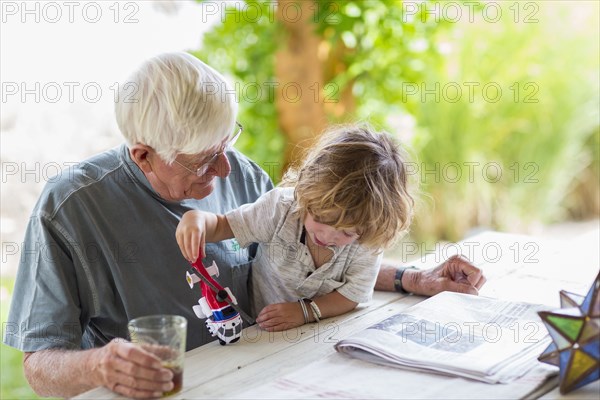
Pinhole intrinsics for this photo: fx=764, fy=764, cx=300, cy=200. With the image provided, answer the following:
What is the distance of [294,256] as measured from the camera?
6.10 ft

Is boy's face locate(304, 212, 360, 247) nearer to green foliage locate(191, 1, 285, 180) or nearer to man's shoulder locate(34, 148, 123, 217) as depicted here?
man's shoulder locate(34, 148, 123, 217)

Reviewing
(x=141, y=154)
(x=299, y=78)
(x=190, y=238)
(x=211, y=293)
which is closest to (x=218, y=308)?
(x=211, y=293)

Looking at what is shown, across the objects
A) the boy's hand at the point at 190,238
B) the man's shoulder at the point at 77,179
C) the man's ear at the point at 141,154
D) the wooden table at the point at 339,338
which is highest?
the man's ear at the point at 141,154

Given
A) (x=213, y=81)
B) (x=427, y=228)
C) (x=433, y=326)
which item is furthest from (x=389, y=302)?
(x=427, y=228)

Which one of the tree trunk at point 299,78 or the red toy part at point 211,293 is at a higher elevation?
the tree trunk at point 299,78

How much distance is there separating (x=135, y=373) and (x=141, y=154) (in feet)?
1.88

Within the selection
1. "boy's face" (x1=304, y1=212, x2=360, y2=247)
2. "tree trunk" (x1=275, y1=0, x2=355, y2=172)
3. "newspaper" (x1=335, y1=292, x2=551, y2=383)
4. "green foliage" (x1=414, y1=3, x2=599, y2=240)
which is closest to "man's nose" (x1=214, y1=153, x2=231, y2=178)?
"boy's face" (x1=304, y1=212, x2=360, y2=247)

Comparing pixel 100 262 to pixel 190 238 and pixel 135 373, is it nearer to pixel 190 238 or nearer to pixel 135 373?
pixel 190 238

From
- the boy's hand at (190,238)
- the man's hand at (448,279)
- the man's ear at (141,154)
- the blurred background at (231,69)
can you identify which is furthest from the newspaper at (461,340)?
the blurred background at (231,69)

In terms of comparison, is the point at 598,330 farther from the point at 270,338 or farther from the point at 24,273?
the point at 24,273

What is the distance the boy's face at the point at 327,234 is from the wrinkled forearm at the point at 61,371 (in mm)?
564

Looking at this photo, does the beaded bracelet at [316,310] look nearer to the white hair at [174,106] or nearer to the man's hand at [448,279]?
the man's hand at [448,279]

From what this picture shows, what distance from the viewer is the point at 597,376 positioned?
1.31 m

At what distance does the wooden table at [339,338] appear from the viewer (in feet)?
4.45
